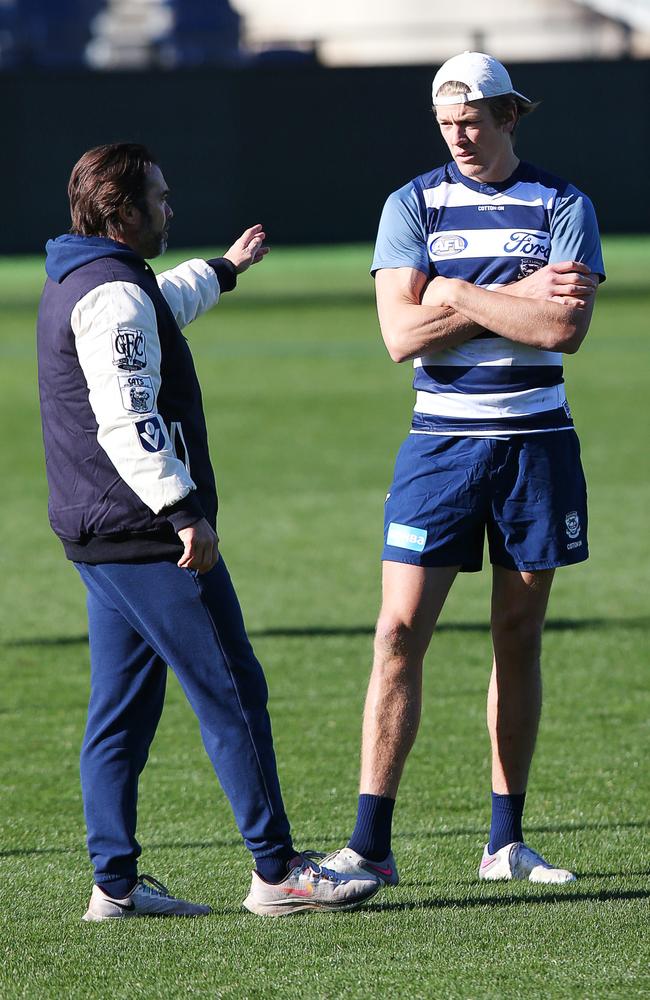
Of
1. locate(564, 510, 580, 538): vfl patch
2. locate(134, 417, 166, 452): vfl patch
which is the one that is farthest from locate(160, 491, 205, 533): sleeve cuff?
locate(564, 510, 580, 538): vfl patch

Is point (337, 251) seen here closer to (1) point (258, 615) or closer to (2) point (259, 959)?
(1) point (258, 615)

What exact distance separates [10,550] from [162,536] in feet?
21.1

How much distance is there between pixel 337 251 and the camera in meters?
36.9

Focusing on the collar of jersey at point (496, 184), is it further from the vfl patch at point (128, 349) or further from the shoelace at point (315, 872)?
the shoelace at point (315, 872)

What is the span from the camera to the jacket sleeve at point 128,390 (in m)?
3.45

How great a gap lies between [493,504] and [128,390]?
106 cm

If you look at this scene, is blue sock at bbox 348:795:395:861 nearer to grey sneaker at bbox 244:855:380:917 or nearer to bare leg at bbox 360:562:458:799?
bare leg at bbox 360:562:458:799

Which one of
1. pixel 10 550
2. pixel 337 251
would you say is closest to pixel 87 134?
pixel 337 251

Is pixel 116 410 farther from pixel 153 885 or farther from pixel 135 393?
pixel 153 885

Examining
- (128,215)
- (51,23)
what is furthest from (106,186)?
(51,23)

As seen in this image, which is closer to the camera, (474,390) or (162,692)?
(162,692)

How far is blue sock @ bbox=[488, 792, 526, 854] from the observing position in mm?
4184

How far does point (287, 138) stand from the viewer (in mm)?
35750

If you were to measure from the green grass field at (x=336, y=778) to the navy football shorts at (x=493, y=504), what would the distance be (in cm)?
86
